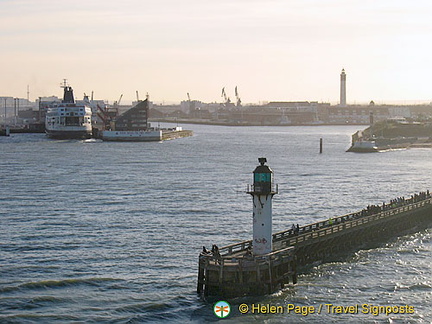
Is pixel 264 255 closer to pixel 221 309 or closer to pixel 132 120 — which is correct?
pixel 221 309

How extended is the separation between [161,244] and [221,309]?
35.1 ft

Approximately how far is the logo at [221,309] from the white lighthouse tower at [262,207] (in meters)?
2.95

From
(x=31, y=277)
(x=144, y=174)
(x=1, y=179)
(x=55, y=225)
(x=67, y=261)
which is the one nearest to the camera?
(x=31, y=277)

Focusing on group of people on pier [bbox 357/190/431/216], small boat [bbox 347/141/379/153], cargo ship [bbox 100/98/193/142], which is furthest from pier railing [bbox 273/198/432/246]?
cargo ship [bbox 100/98/193/142]

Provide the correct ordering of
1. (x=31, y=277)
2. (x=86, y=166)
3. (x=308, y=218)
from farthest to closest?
(x=86, y=166), (x=308, y=218), (x=31, y=277)

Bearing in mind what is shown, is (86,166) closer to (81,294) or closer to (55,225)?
(55,225)

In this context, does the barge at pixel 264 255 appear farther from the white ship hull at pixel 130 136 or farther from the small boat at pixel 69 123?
the small boat at pixel 69 123

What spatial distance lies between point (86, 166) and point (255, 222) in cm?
5306

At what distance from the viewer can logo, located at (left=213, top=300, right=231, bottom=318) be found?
26000 mm

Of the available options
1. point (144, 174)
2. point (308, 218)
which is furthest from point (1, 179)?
point (308, 218)

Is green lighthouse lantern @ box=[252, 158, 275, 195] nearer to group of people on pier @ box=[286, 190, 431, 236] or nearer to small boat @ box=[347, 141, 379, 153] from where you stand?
group of people on pier @ box=[286, 190, 431, 236]

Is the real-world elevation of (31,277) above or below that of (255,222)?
below

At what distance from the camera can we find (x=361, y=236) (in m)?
37.7

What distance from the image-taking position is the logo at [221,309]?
2600cm
